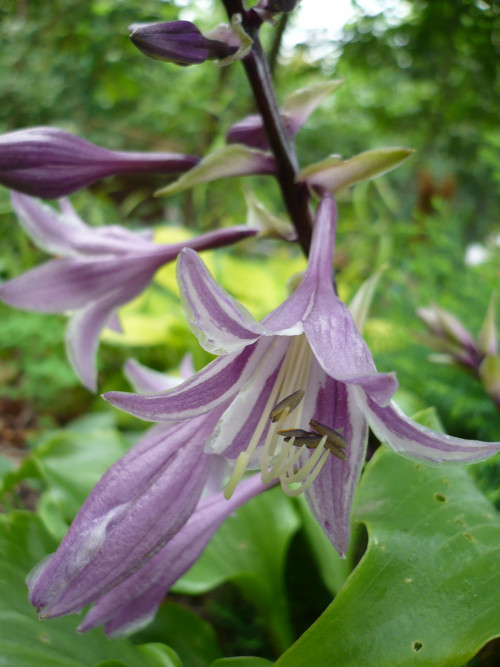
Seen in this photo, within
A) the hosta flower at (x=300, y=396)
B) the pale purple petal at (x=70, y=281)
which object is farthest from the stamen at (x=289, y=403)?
the pale purple petal at (x=70, y=281)

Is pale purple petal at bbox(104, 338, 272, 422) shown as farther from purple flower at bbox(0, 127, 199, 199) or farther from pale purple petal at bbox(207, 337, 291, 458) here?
purple flower at bbox(0, 127, 199, 199)

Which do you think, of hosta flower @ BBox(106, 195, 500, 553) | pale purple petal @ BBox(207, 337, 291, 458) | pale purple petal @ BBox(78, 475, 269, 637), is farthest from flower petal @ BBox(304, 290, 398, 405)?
pale purple petal @ BBox(78, 475, 269, 637)

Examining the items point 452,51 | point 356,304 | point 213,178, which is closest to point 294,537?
point 356,304

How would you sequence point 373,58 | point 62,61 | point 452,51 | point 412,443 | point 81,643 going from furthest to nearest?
1. point 62,61
2. point 373,58
3. point 452,51
4. point 81,643
5. point 412,443

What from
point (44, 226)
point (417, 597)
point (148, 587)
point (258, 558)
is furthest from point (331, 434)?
point (44, 226)

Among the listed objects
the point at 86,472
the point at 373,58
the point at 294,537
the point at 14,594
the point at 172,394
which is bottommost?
the point at 294,537

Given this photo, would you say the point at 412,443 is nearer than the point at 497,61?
Yes

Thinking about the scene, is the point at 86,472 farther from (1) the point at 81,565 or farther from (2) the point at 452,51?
(2) the point at 452,51
